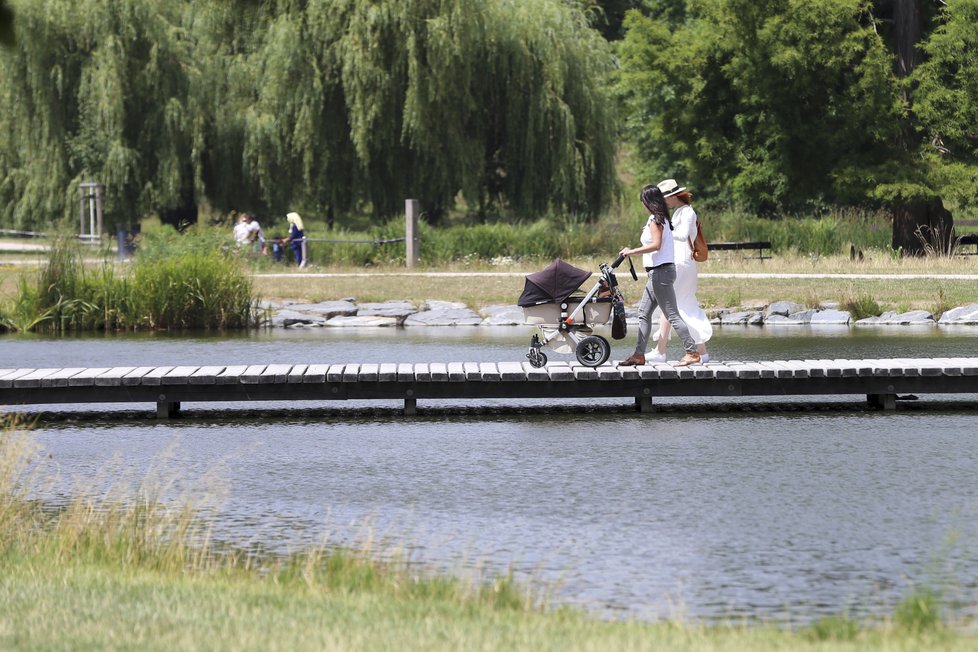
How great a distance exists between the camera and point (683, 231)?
14.3 m

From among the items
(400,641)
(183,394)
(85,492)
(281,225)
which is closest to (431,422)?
(183,394)

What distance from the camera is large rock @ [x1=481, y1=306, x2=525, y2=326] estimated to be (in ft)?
84.4

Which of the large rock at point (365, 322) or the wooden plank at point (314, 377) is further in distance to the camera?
the large rock at point (365, 322)

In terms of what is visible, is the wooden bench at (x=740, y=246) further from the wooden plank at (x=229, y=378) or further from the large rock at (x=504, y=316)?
the wooden plank at (x=229, y=378)

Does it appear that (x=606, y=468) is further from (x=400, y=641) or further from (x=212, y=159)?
(x=212, y=159)

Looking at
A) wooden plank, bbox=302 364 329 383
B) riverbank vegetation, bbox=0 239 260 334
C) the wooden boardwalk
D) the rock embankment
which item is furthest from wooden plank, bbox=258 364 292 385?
the rock embankment

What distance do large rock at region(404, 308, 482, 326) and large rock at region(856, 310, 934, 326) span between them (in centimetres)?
632

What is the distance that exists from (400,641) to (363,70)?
29244 mm

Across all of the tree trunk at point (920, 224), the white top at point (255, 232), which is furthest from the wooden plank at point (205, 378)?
the tree trunk at point (920, 224)

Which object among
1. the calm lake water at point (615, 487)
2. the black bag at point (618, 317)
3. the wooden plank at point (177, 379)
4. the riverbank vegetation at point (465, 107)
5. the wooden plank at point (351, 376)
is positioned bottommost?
the calm lake water at point (615, 487)

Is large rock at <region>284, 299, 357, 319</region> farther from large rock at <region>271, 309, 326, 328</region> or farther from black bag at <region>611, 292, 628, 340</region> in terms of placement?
black bag at <region>611, 292, 628, 340</region>

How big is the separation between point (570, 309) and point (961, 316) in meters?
11.4

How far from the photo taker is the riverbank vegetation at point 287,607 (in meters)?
6.33

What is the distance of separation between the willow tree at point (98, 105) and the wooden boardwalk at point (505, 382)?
22807 mm
